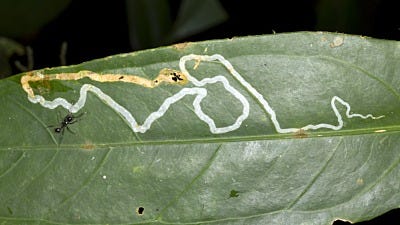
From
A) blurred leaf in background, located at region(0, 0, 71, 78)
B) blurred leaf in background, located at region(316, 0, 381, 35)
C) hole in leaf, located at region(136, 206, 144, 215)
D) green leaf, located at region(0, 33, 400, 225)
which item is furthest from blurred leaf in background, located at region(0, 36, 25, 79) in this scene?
blurred leaf in background, located at region(316, 0, 381, 35)

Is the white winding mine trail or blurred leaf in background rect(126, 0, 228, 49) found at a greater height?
blurred leaf in background rect(126, 0, 228, 49)

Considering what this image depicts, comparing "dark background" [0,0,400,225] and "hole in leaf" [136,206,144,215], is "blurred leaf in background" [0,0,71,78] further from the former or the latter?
"hole in leaf" [136,206,144,215]

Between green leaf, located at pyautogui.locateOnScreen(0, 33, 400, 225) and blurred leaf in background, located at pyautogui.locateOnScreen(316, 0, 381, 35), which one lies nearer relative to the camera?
green leaf, located at pyautogui.locateOnScreen(0, 33, 400, 225)

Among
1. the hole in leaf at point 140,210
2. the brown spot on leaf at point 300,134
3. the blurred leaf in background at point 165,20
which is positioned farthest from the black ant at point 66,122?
the blurred leaf in background at point 165,20

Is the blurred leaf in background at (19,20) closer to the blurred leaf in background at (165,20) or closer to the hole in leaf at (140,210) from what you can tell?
the blurred leaf in background at (165,20)

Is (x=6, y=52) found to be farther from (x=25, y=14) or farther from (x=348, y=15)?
(x=348, y=15)

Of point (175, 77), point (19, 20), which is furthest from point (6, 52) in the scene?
point (175, 77)
